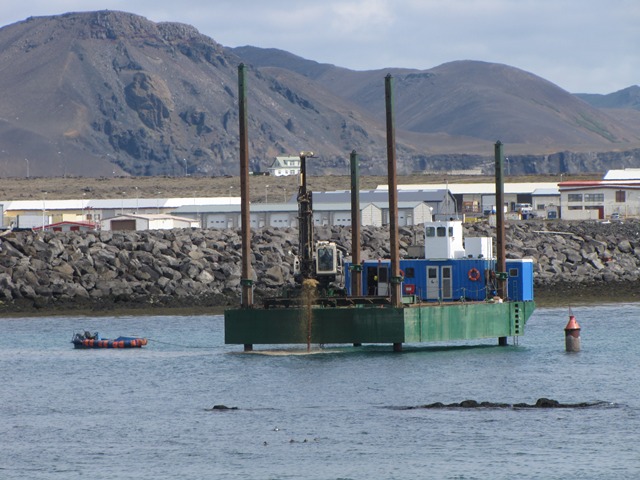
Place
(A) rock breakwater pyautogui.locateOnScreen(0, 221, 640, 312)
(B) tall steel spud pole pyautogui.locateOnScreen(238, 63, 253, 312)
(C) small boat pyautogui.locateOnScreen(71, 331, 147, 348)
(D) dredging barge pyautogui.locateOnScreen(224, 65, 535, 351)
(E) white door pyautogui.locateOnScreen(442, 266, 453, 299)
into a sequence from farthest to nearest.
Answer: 1. (A) rock breakwater pyautogui.locateOnScreen(0, 221, 640, 312)
2. (C) small boat pyautogui.locateOnScreen(71, 331, 147, 348)
3. (E) white door pyautogui.locateOnScreen(442, 266, 453, 299)
4. (B) tall steel spud pole pyautogui.locateOnScreen(238, 63, 253, 312)
5. (D) dredging barge pyautogui.locateOnScreen(224, 65, 535, 351)

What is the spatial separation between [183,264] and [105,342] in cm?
2446

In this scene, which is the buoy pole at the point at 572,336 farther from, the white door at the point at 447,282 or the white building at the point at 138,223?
the white building at the point at 138,223

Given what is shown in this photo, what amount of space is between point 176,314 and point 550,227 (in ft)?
151

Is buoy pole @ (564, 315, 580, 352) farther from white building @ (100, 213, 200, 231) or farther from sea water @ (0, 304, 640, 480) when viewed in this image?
white building @ (100, 213, 200, 231)

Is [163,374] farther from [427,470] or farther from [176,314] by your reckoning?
[176,314]

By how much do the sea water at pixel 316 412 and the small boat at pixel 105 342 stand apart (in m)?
0.76

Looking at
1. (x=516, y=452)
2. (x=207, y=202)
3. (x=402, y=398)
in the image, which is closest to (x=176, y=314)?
(x=402, y=398)

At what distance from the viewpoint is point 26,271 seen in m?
84.9

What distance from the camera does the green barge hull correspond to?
51594 mm

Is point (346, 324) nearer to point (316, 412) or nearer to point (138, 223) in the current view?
point (316, 412)

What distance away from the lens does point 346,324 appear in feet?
169

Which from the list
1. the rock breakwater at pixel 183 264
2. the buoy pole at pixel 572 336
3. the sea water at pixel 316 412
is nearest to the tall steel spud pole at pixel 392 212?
the sea water at pixel 316 412

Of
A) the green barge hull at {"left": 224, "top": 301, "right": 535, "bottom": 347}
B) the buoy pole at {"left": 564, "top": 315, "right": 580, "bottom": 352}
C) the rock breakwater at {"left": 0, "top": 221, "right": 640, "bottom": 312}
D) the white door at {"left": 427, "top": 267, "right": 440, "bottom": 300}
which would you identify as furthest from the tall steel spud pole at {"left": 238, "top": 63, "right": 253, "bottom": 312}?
the rock breakwater at {"left": 0, "top": 221, "right": 640, "bottom": 312}

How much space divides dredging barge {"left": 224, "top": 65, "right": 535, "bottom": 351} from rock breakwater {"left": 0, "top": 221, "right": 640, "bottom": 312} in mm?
22287
